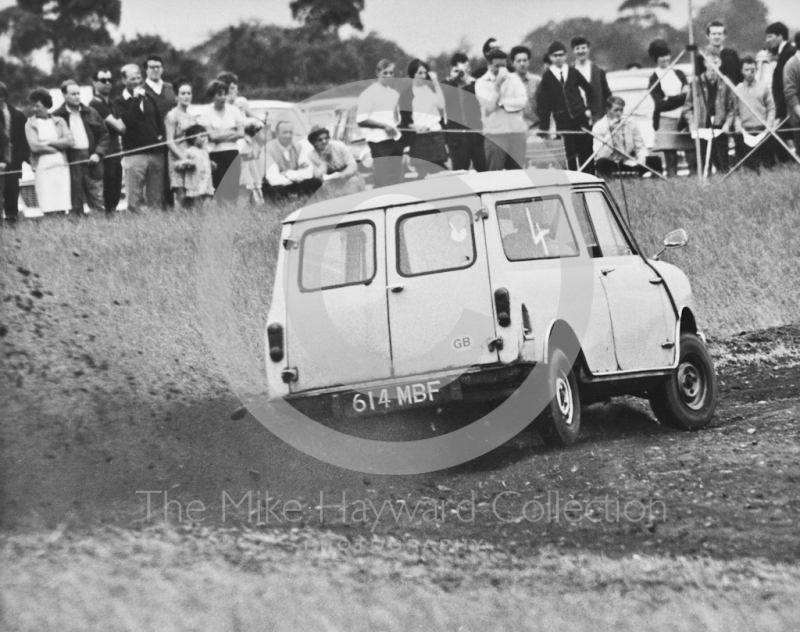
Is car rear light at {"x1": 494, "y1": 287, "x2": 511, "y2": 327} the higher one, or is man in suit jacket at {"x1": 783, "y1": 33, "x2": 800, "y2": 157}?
man in suit jacket at {"x1": 783, "y1": 33, "x2": 800, "y2": 157}

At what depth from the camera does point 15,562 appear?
24.1ft

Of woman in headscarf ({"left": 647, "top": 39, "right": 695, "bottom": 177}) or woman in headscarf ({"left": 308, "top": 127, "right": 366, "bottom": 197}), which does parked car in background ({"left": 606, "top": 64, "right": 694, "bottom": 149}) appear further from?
woman in headscarf ({"left": 308, "top": 127, "right": 366, "bottom": 197})

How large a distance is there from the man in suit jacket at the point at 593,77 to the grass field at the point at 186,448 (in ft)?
3.55

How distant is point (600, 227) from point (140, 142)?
280 inches

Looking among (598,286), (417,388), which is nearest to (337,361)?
(417,388)

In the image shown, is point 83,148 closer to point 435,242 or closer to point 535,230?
point 435,242

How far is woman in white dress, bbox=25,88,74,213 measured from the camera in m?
14.6

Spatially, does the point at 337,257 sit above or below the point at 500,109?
below

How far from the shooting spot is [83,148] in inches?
585

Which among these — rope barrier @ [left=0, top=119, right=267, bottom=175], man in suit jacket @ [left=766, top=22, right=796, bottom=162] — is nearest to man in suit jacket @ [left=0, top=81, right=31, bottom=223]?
rope barrier @ [left=0, top=119, right=267, bottom=175]

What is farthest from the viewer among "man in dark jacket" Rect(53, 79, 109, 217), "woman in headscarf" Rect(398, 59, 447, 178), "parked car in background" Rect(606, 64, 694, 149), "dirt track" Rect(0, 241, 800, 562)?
"parked car in background" Rect(606, 64, 694, 149)

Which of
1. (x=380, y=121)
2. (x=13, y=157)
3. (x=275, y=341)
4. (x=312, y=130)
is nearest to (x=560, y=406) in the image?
(x=275, y=341)

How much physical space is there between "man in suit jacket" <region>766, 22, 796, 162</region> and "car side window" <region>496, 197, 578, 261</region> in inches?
310

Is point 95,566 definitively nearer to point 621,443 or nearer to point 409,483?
point 409,483
